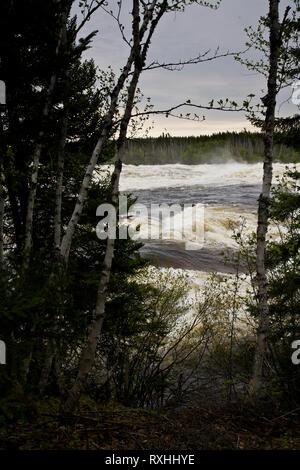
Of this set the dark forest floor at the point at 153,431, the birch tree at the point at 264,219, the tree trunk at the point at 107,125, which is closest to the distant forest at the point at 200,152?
the birch tree at the point at 264,219

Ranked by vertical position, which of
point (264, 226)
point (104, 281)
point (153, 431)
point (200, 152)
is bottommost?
point (153, 431)

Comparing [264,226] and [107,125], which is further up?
[107,125]

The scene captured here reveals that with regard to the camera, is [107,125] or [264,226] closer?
[107,125]

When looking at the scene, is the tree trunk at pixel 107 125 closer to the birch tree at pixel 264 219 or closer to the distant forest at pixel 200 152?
the birch tree at pixel 264 219

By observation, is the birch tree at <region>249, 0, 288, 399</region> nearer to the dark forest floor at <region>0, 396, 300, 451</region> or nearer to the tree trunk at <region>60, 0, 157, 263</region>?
the dark forest floor at <region>0, 396, 300, 451</region>

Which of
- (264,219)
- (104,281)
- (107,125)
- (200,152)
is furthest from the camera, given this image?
(200,152)

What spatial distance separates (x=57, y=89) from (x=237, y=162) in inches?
2765

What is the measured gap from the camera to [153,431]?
18.2ft

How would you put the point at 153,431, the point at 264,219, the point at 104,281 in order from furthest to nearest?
the point at 264,219 → the point at 153,431 → the point at 104,281

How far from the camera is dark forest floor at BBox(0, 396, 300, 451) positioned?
4.81 meters

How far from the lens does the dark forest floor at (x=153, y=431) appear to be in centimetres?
481

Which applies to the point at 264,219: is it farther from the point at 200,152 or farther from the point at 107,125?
the point at 200,152

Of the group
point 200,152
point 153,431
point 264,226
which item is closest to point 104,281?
point 153,431

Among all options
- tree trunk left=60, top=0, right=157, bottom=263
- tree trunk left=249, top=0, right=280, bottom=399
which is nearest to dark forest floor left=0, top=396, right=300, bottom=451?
tree trunk left=249, top=0, right=280, bottom=399
